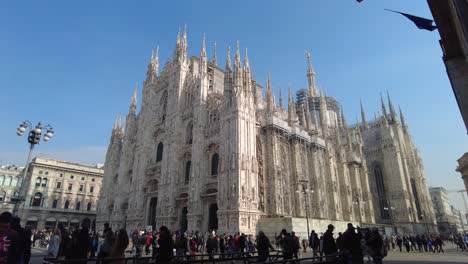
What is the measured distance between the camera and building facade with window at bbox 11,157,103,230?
1929 inches

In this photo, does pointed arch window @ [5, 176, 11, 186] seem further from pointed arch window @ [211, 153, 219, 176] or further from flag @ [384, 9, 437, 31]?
flag @ [384, 9, 437, 31]

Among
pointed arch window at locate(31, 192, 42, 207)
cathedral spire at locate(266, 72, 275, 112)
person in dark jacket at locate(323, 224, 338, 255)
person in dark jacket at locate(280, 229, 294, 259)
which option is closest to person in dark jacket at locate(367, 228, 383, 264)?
person in dark jacket at locate(323, 224, 338, 255)

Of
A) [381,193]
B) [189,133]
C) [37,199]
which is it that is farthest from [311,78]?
[37,199]

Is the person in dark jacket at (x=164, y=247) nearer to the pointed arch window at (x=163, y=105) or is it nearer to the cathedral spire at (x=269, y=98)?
the cathedral spire at (x=269, y=98)

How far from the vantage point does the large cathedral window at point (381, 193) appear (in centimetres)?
4775

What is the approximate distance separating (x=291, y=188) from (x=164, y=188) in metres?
14.3

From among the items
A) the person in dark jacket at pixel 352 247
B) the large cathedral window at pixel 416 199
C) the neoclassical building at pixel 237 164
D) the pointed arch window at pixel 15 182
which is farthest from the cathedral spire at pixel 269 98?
the pointed arch window at pixel 15 182

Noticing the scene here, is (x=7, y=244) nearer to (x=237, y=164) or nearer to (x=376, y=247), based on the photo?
(x=376, y=247)

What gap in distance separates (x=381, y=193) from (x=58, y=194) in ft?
190

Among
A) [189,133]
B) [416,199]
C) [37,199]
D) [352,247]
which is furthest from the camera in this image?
[37,199]

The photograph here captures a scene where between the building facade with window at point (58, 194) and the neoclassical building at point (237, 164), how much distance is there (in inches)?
581

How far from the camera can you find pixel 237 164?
25375mm

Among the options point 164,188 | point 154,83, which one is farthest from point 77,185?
point 164,188

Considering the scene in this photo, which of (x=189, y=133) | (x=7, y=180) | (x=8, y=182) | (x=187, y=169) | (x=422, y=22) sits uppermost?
(x=189, y=133)
